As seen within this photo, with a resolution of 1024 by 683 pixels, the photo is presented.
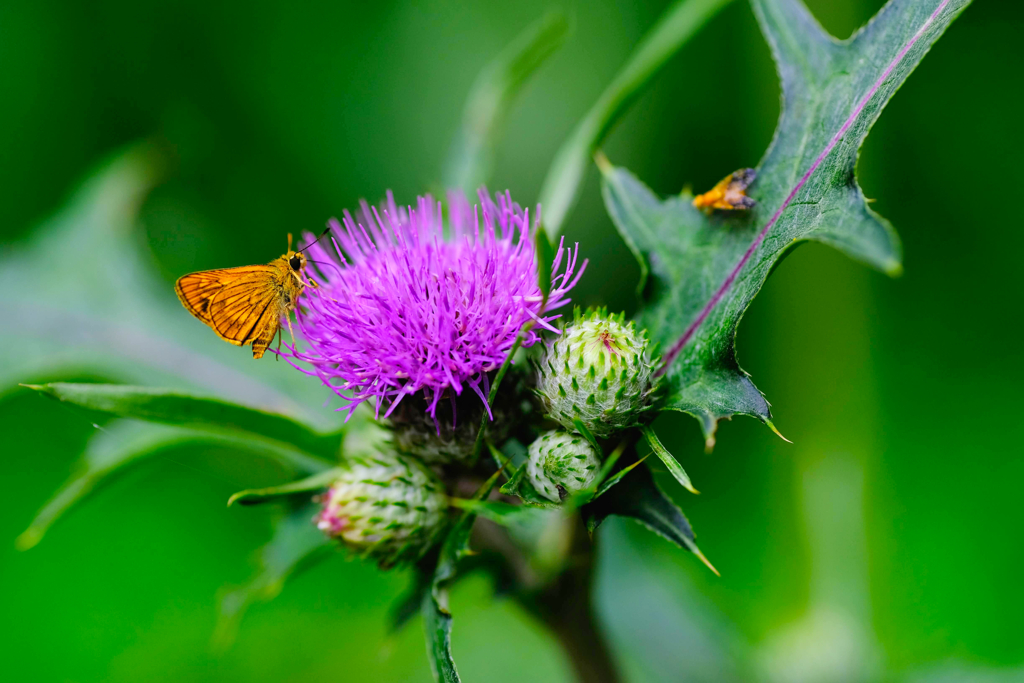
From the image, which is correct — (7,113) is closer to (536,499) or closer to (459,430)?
(459,430)

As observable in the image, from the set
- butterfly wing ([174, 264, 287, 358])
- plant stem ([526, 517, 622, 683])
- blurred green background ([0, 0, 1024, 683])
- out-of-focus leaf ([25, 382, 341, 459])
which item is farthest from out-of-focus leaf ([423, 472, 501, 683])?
blurred green background ([0, 0, 1024, 683])

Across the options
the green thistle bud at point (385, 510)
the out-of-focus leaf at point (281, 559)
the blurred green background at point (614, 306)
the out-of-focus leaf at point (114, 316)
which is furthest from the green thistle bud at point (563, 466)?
the blurred green background at point (614, 306)

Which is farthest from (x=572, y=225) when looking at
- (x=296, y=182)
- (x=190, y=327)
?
(x=190, y=327)

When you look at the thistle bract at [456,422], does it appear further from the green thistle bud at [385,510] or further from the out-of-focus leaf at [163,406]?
the out-of-focus leaf at [163,406]

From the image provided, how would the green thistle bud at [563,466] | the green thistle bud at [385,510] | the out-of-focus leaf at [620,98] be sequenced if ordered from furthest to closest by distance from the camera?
the out-of-focus leaf at [620,98], the green thistle bud at [385,510], the green thistle bud at [563,466]

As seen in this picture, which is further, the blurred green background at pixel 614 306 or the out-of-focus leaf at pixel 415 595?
the blurred green background at pixel 614 306

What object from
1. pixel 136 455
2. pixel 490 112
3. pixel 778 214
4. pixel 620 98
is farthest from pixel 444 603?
pixel 490 112
